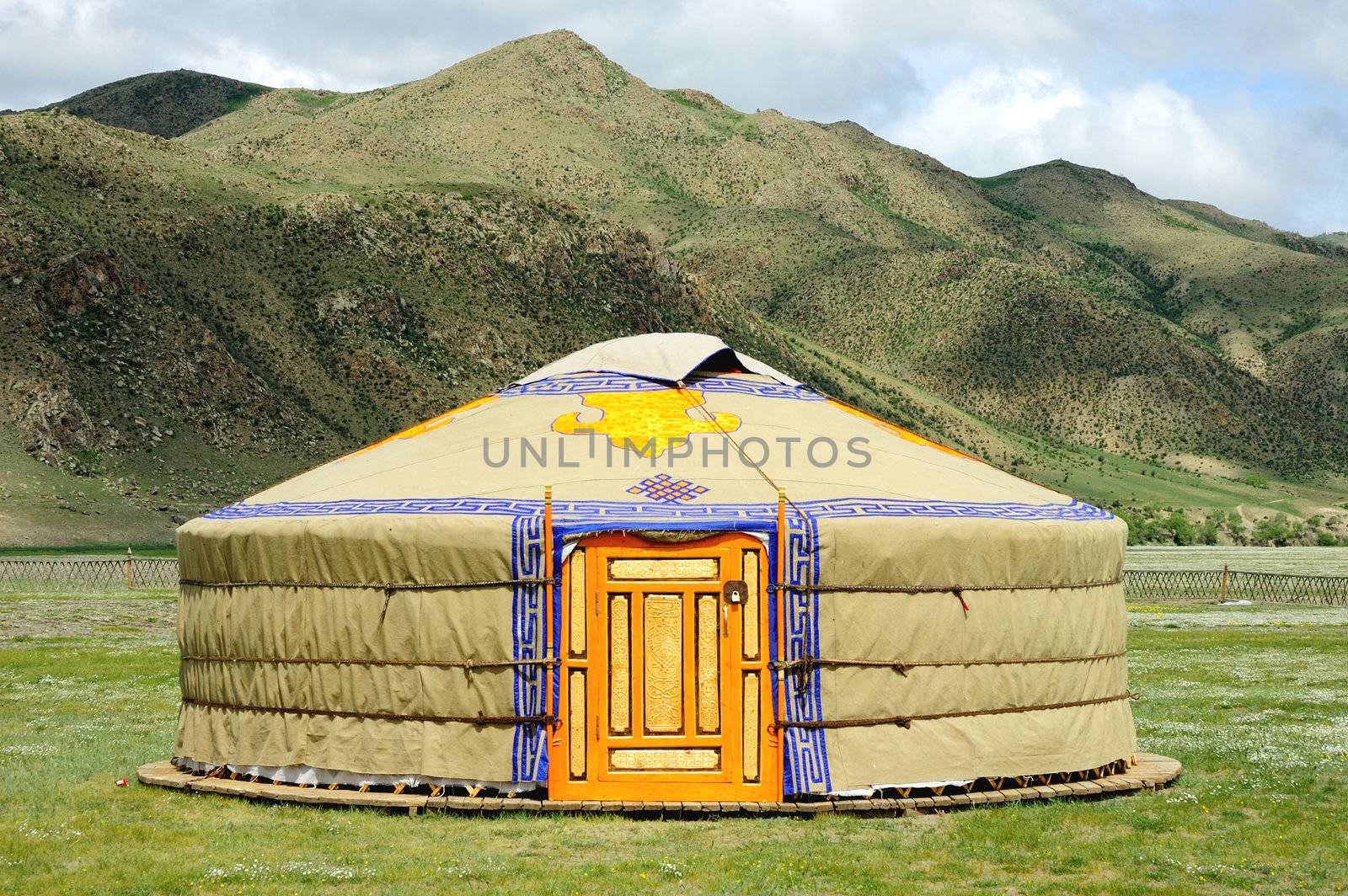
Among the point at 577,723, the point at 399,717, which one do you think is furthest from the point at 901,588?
the point at 399,717

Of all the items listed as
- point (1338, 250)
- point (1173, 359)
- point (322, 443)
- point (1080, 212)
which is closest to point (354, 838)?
point (322, 443)

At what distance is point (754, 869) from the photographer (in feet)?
22.1

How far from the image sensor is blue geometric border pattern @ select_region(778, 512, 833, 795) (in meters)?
7.93

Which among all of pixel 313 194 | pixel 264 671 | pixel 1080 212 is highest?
pixel 1080 212

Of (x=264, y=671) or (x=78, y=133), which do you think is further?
(x=78, y=133)

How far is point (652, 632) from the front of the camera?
26.0 ft

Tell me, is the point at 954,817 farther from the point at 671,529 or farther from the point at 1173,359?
the point at 1173,359

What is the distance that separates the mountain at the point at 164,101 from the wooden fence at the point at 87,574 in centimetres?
9961

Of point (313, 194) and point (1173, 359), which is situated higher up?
point (313, 194)

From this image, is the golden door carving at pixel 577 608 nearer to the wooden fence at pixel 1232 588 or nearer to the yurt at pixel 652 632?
the yurt at pixel 652 632

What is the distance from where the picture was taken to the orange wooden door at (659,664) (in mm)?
7895

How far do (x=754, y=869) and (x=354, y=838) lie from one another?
2.00 meters

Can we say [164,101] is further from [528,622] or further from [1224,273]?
[528,622]

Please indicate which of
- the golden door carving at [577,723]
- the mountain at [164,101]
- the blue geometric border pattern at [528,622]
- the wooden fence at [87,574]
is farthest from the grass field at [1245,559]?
the mountain at [164,101]
